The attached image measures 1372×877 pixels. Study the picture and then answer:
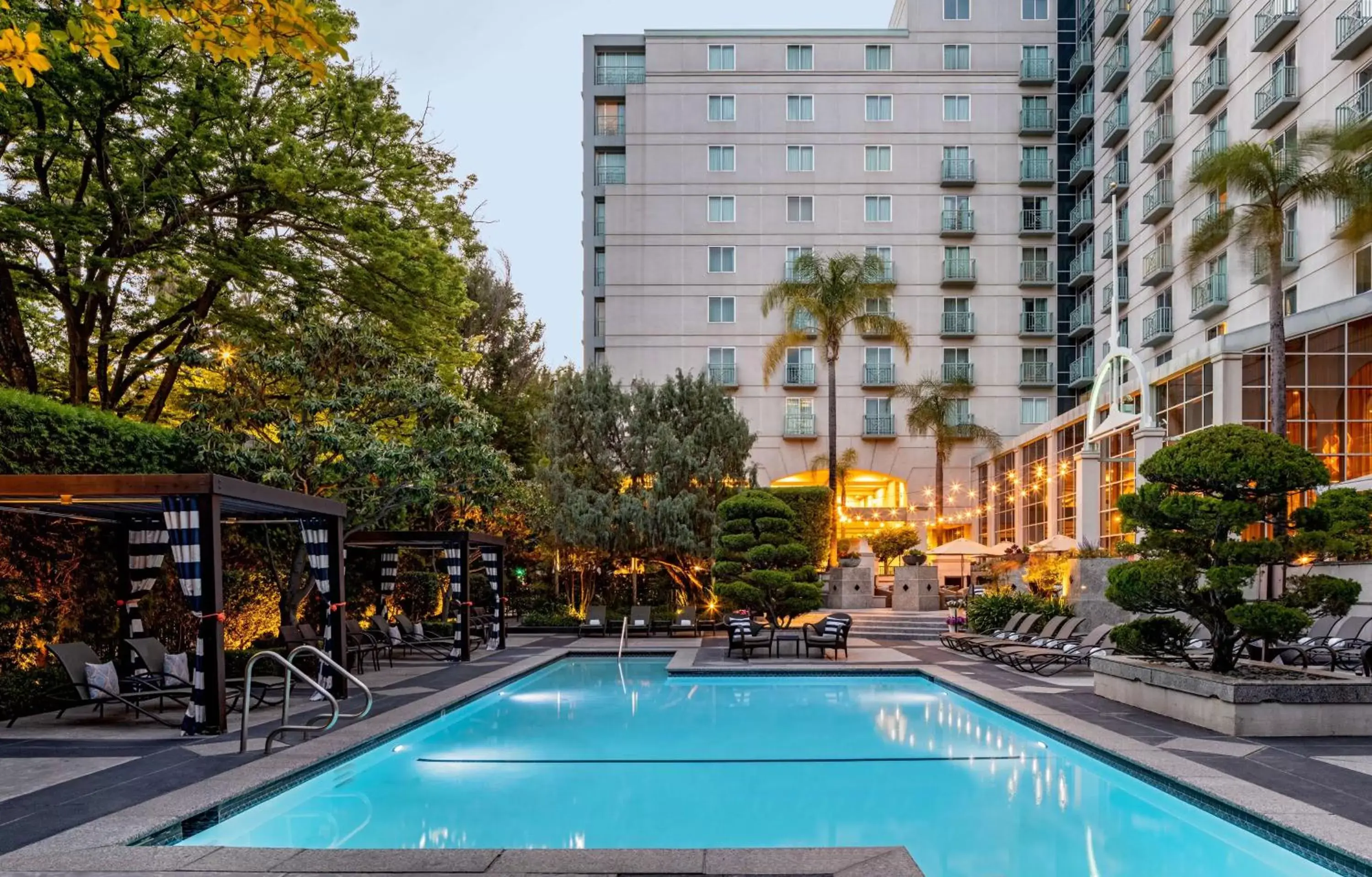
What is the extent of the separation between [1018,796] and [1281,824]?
→ 258cm

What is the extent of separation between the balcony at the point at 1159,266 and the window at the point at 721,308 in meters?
15.8

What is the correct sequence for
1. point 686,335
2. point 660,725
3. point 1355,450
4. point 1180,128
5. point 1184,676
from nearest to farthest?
point 1184,676 → point 660,725 → point 1355,450 → point 1180,128 → point 686,335

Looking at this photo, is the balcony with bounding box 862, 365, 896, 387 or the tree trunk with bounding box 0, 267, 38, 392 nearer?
the tree trunk with bounding box 0, 267, 38, 392

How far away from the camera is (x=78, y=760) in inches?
362

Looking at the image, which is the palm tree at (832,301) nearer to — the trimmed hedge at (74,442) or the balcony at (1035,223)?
the balcony at (1035,223)

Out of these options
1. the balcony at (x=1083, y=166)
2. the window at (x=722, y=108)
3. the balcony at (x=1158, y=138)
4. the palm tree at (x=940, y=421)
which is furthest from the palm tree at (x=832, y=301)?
the balcony at (x=1083, y=166)

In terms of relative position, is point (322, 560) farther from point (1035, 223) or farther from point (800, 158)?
point (1035, 223)

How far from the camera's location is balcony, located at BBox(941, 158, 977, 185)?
4284 centimetres

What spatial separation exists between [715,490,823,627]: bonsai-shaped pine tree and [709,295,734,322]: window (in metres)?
21.3

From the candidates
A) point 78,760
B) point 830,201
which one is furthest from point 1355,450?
point 78,760

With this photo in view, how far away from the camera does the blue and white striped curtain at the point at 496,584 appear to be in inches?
891

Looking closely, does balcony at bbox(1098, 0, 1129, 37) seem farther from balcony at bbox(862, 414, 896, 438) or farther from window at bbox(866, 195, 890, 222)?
balcony at bbox(862, 414, 896, 438)

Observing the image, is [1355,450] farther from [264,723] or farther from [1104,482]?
[264,723]

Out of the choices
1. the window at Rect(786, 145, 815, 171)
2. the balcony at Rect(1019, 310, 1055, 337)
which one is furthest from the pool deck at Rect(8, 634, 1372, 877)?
the window at Rect(786, 145, 815, 171)
